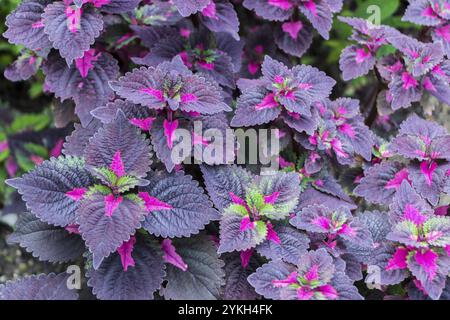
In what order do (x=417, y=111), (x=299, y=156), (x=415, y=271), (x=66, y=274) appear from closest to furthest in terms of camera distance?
(x=415, y=271) < (x=66, y=274) < (x=299, y=156) < (x=417, y=111)

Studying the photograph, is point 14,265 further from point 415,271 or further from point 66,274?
point 415,271

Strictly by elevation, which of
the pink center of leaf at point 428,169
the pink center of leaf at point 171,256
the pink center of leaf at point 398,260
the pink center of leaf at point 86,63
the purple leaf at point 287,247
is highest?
the pink center of leaf at point 86,63

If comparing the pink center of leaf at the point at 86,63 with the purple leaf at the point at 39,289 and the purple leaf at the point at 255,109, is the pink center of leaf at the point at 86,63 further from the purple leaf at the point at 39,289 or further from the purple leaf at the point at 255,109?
the purple leaf at the point at 39,289

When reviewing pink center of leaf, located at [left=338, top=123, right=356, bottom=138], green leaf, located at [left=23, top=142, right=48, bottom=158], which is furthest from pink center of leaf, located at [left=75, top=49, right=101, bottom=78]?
pink center of leaf, located at [left=338, top=123, right=356, bottom=138]

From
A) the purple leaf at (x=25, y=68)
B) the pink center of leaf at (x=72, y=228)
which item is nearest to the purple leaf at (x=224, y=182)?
the pink center of leaf at (x=72, y=228)

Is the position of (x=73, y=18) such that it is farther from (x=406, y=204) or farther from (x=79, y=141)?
(x=406, y=204)

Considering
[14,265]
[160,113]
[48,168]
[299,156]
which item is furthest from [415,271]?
[14,265]

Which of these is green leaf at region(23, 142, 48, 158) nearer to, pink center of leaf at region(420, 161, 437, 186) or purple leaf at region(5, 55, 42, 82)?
purple leaf at region(5, 55, 42, 82)

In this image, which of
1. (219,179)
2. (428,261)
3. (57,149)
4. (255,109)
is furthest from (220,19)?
(428,261)
